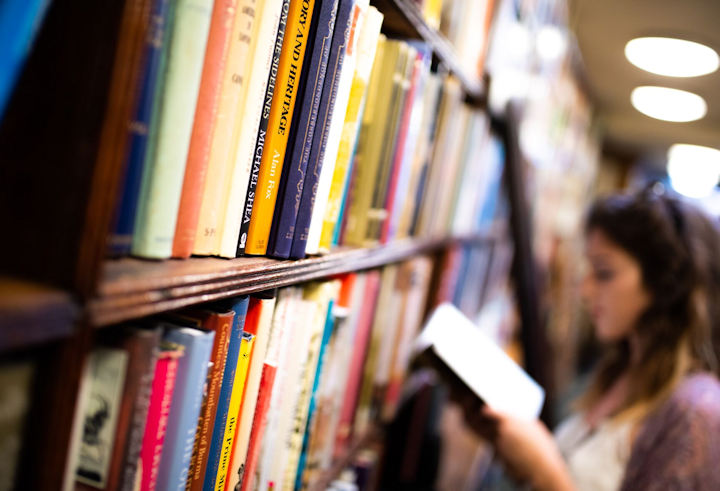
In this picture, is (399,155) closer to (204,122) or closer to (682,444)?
(204,122)

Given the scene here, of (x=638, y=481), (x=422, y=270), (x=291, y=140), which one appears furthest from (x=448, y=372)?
(x=291, y=140)

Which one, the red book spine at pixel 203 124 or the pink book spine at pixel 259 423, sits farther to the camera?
the pink book spine at pixel 259 423

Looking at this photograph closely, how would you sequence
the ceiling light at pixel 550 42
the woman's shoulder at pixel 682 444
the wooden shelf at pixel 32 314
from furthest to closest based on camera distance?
the ceiling light at pixel 550 42
the woman's shoulder at pixel 682 444
the wooden shelf at pixel 32 314

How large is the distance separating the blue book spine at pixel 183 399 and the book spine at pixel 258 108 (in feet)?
0.38

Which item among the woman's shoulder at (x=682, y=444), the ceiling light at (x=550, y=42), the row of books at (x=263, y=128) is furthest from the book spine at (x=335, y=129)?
the ceiling light at (x=550, y=42)

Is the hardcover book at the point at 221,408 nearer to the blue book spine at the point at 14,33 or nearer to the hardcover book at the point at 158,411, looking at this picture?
the hardcover book at the point at 158,411

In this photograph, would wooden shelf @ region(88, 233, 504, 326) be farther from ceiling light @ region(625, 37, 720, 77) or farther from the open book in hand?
ceiling light @ region(625, 37, 720, 77)

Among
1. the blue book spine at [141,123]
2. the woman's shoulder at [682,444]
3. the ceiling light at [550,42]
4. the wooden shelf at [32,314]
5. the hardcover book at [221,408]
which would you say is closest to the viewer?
the wooden shelf at [32,314]

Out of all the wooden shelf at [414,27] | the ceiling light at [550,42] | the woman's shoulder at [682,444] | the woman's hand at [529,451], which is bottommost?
the woman's hand at [529,451]

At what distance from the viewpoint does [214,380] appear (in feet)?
2.06

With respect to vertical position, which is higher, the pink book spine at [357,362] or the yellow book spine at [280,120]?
the yellow book spine at [280,120]

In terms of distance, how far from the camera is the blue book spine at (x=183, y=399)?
54 centimetres

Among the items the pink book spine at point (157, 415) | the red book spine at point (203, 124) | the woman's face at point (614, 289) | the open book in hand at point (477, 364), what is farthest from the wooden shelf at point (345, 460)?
the woman's face at point (614, 289)

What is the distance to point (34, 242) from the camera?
38 centimetres
